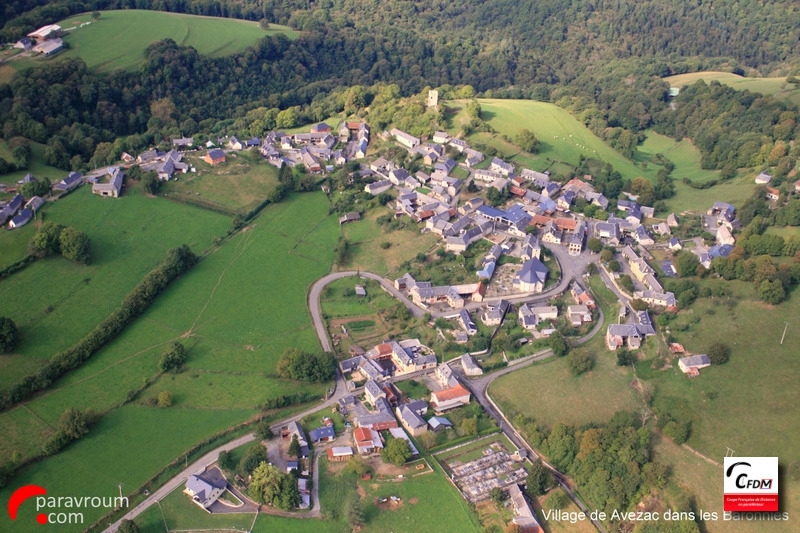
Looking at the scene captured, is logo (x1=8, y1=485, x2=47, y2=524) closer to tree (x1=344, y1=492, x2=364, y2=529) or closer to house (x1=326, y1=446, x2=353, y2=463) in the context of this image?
house (x1=326, y1=446, x2=353, y2=463)

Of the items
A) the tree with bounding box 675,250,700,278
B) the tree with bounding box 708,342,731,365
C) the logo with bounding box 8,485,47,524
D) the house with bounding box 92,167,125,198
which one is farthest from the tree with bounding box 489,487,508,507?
the house with bounding box 92,167,125,198

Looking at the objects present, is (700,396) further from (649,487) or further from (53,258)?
(53,258)

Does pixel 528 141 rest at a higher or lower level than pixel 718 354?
higher

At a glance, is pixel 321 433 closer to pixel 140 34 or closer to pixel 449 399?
pixel 449 399

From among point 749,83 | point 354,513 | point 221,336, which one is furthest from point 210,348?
point 749,83

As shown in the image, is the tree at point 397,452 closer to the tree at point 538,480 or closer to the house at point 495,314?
the tree at point 538,480

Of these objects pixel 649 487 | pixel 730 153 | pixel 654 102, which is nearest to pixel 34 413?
pixel 649 487
